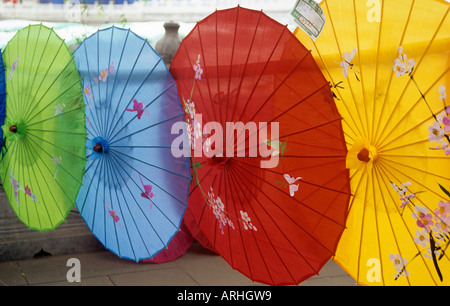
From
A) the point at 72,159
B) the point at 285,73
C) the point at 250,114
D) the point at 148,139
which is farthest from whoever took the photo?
the point at 72,159

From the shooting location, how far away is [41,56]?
7.73ft

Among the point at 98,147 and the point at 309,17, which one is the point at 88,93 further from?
the point at 309,17

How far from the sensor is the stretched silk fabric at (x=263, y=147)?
1.47m

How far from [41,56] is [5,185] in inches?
33.6

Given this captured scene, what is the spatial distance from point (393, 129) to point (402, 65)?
0.19 metres

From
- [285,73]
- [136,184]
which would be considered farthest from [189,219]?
[285,73]

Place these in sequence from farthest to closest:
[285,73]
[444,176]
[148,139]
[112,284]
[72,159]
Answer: [112,284], [72,159], [148,139], [285,73], [444,176]

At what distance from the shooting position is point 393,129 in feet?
4.66

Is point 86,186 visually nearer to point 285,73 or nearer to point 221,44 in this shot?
point 221,44

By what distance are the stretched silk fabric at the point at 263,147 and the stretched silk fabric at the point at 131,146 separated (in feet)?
0.35

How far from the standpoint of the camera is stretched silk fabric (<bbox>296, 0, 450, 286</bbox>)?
4.34 ft

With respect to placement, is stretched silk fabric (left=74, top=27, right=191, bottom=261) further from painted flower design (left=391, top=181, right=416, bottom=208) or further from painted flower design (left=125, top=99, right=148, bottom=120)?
painted flower design (left=391, top=181, right=416, bottom=208)

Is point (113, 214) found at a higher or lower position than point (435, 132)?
lower

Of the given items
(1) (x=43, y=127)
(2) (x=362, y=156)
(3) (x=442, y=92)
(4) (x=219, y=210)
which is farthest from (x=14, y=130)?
(3) (x=442, y=92)
